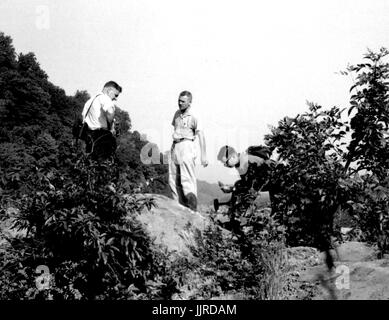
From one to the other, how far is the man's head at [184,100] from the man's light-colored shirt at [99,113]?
1.10m

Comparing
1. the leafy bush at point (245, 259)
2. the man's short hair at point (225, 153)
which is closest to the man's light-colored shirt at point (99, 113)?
the man's short hair at point (225, 153)

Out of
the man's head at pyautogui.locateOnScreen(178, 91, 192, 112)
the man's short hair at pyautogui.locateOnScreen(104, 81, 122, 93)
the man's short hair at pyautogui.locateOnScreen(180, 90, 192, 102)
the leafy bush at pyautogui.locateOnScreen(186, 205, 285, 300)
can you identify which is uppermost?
the man's short hair at pyautogui.locateOnScreen(104, 81, 122, 93)

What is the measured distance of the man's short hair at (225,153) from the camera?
21.5 ft

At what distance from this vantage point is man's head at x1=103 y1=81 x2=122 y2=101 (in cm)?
679

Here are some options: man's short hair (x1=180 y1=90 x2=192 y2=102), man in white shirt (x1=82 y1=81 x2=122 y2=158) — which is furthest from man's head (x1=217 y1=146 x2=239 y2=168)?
man in white shirt (x1=82 y1=81 x2=122 y2=158)

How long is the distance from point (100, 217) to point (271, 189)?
3.03m

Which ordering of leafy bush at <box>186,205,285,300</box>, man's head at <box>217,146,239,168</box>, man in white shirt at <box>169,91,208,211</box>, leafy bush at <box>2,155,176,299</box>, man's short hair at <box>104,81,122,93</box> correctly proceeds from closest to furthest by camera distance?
1. leafy bush at <box>2,155,176,299</box>
2. leafy bush at <box>186,205,285,300</box>
3. man's head at <box>217,146,239,168</box>
4. man's short hair at <box>104,81,122,93</box>
5. man in white shirt at <box>169,91,208,211</box>

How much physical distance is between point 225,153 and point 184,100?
44.9 inches

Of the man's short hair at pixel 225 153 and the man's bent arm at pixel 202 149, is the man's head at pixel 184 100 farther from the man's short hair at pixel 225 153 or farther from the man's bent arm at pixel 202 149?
the man's short hair at pixel 225 153

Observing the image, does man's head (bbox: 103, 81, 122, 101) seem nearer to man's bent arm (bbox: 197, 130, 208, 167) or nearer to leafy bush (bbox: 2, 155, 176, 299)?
man's bent arm (bbox: 197, 130, 208, 167)

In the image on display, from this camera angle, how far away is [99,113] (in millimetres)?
6594

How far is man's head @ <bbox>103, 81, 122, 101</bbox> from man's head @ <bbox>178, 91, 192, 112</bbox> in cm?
101

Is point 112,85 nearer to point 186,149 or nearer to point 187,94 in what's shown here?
point 187,94
